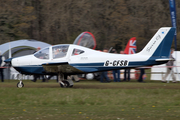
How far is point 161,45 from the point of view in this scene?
1292 cm

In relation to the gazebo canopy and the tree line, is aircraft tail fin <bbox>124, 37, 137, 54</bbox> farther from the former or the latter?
the tree line

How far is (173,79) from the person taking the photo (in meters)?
16.4

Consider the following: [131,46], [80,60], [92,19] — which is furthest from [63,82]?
[92,19]

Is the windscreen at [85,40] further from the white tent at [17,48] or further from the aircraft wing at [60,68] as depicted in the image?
the aircraft wing at [60,68]

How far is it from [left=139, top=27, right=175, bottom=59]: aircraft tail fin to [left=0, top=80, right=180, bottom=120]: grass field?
2334mm

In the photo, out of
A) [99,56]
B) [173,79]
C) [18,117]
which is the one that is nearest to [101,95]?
[99,56]

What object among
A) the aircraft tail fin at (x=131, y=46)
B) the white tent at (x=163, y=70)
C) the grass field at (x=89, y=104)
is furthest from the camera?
the aircraft tail fin at (x=131, y=46)

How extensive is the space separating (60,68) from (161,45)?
464 cm

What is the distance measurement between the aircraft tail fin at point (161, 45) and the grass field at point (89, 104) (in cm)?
233

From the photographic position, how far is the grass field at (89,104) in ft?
24.0

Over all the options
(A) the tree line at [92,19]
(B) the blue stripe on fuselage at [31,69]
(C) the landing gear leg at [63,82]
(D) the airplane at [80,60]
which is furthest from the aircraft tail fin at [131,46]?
(B) the blue stripe on fuselage at [31,69]

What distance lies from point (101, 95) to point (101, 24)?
67.3 ft

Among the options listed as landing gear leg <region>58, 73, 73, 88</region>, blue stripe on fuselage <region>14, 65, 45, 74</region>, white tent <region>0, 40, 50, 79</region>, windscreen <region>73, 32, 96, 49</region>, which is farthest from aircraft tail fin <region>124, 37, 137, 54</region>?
blue stripe on fuselage <region>14, 65, 45, 74</region>

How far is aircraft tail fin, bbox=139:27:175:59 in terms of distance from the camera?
12.8m
